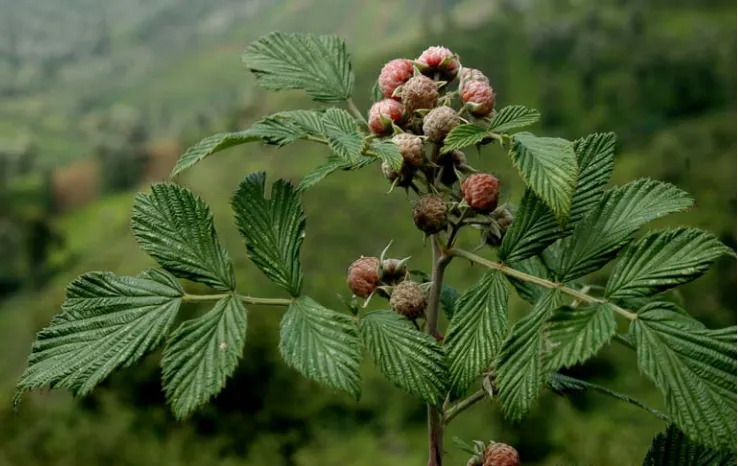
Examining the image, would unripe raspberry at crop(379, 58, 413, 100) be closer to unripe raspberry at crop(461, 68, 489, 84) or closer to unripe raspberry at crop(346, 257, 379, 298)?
unripe raspberry at crop(461, 68, 489, 84)

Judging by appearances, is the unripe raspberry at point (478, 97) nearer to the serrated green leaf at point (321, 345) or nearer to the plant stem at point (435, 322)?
the plant stem at point (435, 322)

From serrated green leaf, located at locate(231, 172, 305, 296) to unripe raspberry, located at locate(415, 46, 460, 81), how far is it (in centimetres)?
20

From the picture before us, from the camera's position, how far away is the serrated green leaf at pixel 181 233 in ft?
2.27

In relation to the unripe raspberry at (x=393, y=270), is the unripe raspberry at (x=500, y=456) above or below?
below

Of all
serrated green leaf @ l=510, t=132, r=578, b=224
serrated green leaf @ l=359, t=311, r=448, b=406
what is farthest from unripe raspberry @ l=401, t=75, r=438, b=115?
serrated green leaf @ l=359, t=311, r=448, b=406

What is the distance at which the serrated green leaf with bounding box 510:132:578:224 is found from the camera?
605 mm

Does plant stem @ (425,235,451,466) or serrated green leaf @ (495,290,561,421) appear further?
plant stem @ (425,235,451,466)

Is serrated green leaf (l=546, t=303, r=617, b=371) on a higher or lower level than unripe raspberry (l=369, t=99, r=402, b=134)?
lower

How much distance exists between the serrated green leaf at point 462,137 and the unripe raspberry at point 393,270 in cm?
16

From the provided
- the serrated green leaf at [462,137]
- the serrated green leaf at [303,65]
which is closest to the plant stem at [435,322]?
the serrated green leaf at [462,137]

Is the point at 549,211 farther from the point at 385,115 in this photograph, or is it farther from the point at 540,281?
the point at 385,115

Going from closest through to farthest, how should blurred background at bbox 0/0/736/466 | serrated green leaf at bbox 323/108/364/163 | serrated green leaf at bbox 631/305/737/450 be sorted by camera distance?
1. serrated green leaf at bbox 631/305/737/450
2. serrated green leaf at bbox 323/108/364/163
3. blurred background at bbox 0/0/736/466

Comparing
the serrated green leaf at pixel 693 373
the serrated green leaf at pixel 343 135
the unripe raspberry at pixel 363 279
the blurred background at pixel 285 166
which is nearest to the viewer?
the serrated green leaf at pixel 693 373

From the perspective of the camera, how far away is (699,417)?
1.76ft
